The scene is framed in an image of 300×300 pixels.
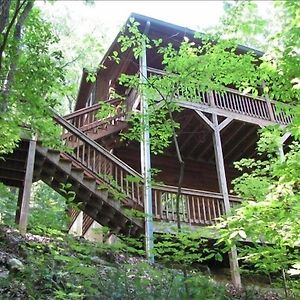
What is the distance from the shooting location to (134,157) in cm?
1368

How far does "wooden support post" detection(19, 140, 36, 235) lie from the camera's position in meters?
8.24

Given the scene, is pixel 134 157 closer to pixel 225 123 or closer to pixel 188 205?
pixel 225 123

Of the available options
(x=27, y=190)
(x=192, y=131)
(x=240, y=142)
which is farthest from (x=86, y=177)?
(x=240, y=142)

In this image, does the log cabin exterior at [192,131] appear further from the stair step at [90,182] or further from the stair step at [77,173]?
the stair step at [77,173]

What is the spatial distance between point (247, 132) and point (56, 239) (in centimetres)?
788

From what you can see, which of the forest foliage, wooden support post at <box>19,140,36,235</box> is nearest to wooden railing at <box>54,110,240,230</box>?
wooden support post at <box>19,140,36,235</box>

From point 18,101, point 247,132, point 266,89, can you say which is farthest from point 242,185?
point 247,132

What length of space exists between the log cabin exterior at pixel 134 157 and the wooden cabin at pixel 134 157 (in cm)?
2

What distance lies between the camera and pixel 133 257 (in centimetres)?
862

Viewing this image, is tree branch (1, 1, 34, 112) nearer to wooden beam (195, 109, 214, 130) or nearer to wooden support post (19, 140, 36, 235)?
wooden support post (19, 140, 36, 235)

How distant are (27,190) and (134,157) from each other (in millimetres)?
5582

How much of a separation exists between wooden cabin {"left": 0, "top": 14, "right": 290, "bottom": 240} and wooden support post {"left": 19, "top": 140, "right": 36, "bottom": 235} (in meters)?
0.02

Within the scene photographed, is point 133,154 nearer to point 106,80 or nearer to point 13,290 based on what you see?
point 106,80

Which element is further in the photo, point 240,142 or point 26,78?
point 240,142
